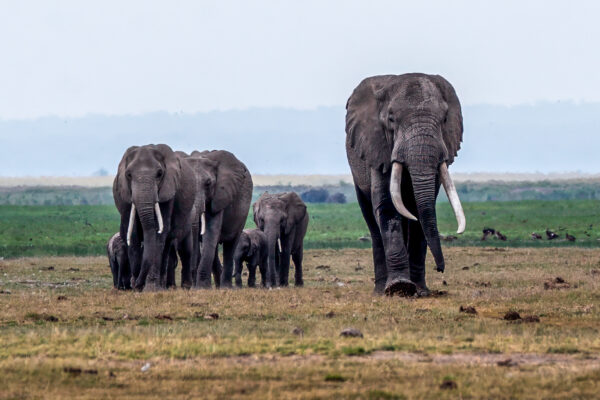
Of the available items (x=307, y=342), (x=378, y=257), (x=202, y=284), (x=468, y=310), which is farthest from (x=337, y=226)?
(x=307, y=342)

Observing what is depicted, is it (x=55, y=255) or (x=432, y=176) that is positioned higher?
(x=432, y=176)

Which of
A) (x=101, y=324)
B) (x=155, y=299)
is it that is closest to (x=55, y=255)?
(x=155, y=299)

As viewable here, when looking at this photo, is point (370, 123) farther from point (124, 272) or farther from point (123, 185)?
point (124, 272)

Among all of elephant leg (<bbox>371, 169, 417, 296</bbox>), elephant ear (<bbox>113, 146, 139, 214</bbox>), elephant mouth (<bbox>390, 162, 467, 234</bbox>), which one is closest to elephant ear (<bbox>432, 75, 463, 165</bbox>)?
elephant mouth (<bbox>390, 162, 467, 234</bbox>)

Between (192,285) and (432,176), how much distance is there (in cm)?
942

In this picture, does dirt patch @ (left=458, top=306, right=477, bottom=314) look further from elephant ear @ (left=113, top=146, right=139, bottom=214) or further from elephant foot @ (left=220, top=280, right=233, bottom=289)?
elephant foot @ (left=220, top=280, right=233, bottom=289)

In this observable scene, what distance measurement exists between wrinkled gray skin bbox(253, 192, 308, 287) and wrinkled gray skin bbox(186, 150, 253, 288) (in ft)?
8.24

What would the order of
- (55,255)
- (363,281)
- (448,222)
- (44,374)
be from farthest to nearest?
(448,222) < (55,255) < (363,281) < (44,374)

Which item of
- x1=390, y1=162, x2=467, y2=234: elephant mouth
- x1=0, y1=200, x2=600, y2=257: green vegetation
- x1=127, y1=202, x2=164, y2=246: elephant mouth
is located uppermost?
x1=390, y1=162, x2=467, y2=234: elephant mouth

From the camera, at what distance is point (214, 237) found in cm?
2877

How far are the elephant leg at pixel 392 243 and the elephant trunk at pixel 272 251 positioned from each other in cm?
1068

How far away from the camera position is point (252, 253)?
33.1m

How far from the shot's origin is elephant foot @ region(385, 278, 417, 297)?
21.3 m

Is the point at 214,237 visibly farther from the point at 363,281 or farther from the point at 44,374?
the point at 44,374
